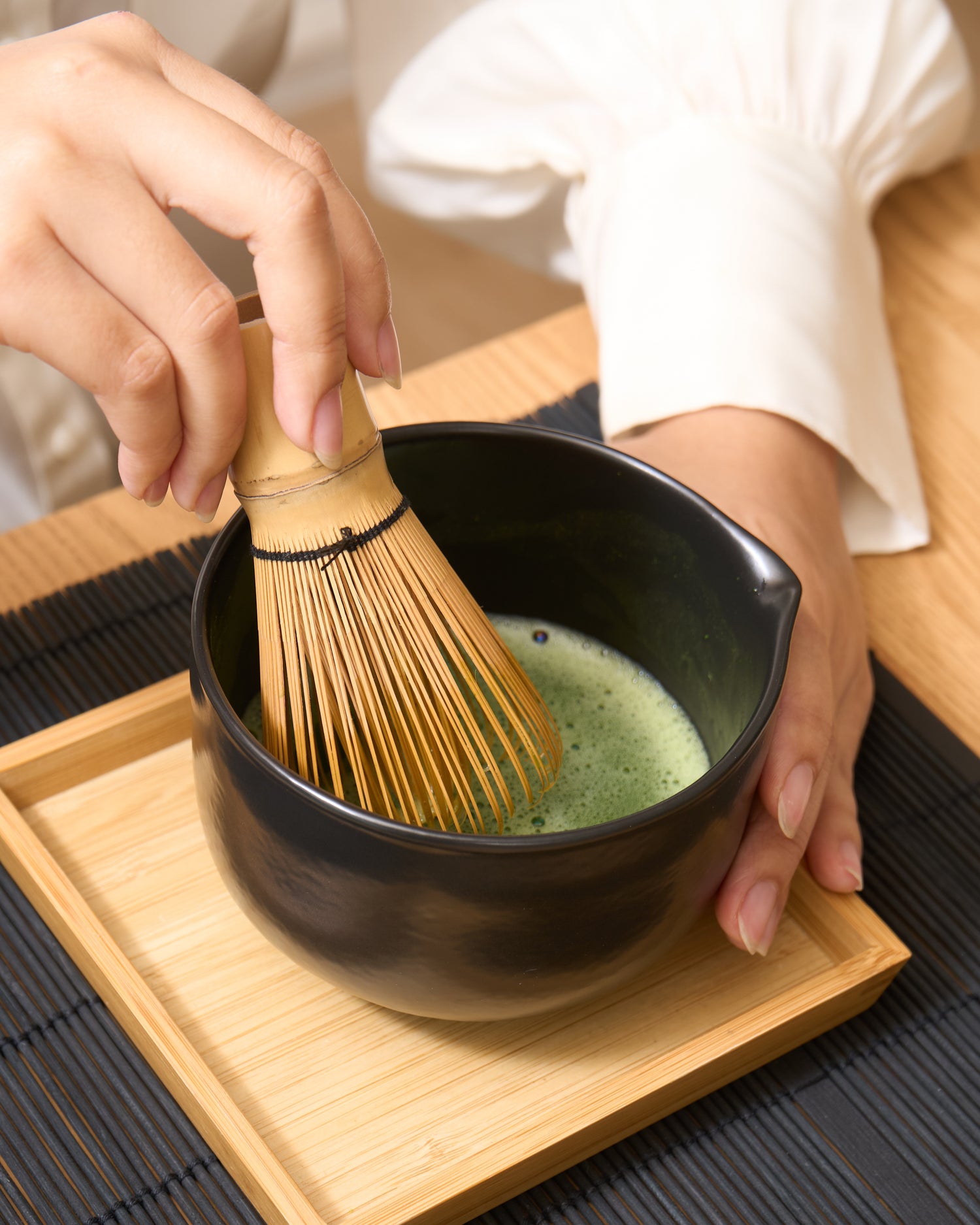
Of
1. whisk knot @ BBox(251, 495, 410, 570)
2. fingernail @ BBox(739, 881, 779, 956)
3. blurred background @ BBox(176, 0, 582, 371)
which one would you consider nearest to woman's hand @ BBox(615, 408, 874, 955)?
fingernail @ BBox(739, 881, 779, 956)

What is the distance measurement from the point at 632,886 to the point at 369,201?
1.58m

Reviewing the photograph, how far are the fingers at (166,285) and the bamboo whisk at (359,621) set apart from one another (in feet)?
0.05

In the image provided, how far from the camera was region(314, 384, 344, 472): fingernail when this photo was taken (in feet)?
1.07

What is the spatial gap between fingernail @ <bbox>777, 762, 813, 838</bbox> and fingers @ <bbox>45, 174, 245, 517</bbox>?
21 cm

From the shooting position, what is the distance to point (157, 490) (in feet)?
1.22

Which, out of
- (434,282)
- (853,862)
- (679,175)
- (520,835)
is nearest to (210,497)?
(520,835)

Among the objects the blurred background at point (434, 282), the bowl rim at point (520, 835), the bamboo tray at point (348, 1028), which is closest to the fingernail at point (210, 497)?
the bowl rim at point (520, 835)

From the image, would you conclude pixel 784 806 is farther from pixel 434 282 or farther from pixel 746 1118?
pixel 434 282

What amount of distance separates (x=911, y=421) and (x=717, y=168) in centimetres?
16

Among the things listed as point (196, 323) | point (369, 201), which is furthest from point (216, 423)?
point (369, 201)

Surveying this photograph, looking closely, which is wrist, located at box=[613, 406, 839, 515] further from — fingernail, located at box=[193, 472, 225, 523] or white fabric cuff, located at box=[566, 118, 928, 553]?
fingernail, located at box=[193, 472, 225, 523]

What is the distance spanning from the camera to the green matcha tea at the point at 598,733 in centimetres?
43

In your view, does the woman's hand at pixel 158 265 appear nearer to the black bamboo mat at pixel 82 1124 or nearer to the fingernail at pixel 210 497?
the fingernail at pixel 210 497

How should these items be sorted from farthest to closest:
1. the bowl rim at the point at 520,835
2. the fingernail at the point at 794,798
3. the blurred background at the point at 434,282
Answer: the blurred background at the point at 434,282 → the fingernail at the point at 794,798 → the bowl rim at the point at 520,835
